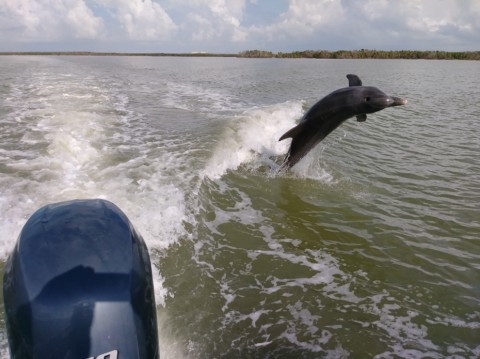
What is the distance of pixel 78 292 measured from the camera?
1.83 metres

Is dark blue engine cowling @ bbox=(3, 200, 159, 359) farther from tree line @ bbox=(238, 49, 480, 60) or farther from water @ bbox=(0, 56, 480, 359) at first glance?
tree line @ bbox=(238, 49, 480, 60)

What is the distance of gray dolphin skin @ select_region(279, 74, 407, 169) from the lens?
6.73 m

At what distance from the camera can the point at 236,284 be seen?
13.8ft

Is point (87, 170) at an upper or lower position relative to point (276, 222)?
upper

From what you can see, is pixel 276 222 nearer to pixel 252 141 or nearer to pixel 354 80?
pixel 354 80

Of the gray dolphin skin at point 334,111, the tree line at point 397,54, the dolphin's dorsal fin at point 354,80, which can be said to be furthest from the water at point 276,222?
the tree line at point 397,54

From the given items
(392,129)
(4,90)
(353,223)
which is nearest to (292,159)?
(353,223)

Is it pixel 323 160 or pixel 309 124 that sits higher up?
pixel 309 124

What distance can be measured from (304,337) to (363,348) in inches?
20.7

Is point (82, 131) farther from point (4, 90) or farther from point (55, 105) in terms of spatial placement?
point (4, 90)

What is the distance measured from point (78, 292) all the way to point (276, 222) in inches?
165

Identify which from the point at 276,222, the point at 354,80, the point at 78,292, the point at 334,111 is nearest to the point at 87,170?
the point at 276,222

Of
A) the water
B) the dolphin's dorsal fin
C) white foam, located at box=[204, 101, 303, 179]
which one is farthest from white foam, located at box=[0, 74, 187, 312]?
the dolphin's dorsal fin

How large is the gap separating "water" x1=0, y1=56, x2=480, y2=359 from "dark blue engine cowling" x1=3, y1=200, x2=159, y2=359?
147cm
